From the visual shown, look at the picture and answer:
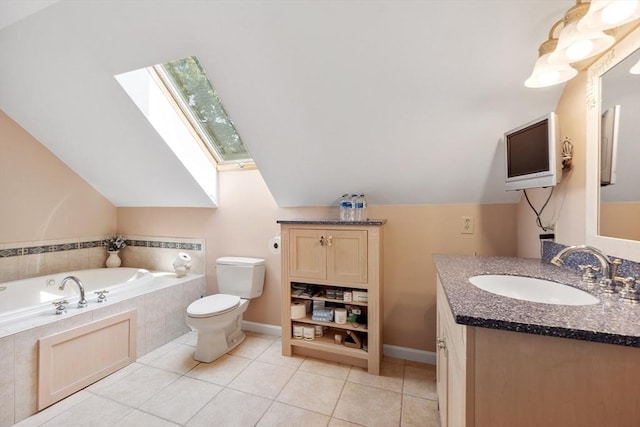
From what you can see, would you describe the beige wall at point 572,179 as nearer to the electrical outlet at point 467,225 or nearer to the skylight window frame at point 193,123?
the electrical outlet at point 467,225

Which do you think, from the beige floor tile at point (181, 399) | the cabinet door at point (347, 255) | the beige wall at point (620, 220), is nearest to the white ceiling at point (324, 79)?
the cabinet door at point (347, 255)

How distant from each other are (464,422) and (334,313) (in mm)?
1384

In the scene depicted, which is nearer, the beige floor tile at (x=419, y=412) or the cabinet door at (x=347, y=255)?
the beige floor tile at (x=419, y=412)

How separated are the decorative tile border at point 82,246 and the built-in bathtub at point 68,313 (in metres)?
0.27

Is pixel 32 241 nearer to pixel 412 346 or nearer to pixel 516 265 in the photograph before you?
pixel 412 346

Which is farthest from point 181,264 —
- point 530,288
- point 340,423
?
point 530,288

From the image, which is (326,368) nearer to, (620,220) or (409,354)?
(409,354)

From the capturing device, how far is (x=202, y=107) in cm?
232

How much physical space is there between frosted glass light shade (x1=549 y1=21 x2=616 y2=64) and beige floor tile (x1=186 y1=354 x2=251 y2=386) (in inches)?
97.3

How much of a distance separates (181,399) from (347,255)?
4.57ft

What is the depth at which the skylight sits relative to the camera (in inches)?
81.7

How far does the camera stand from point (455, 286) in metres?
0.98

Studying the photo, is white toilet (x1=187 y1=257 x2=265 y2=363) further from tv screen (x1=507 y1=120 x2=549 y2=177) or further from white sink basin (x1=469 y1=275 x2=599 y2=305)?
tv screen (x1=507 y1=120 x2=549 y2=177)

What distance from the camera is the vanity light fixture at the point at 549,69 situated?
1.05 metres
